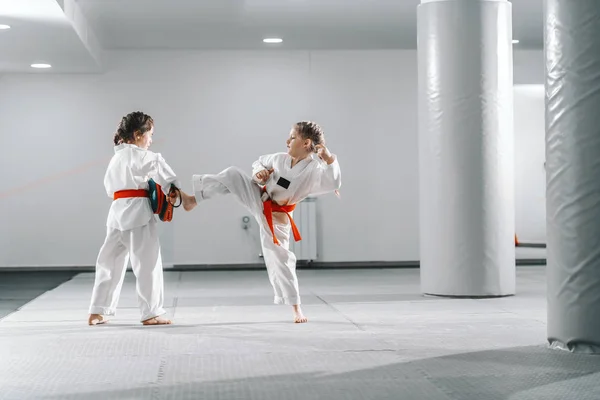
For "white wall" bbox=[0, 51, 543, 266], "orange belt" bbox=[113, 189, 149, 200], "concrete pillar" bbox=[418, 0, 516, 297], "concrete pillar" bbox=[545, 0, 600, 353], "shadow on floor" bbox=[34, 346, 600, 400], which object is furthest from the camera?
"white wall" bbox=[0, 51, 543, 266]

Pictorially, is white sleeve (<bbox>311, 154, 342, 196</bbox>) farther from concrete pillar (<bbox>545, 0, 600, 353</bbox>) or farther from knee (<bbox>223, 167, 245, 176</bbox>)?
concrete pillar (<bbox>545, 0, 600, 353</bbox>)

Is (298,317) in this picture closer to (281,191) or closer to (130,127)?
(281,191)

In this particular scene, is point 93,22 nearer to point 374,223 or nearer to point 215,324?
point 374,223

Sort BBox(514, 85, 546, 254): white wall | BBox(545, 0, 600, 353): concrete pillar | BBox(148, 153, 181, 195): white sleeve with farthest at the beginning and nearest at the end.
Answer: BBox(514, 85, 546, 254): white wall < BBox(148, 153, 181, 195): white sleeve < BBox(545, 0, 600, 353): concrete pillar

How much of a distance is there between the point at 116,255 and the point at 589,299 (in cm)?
310

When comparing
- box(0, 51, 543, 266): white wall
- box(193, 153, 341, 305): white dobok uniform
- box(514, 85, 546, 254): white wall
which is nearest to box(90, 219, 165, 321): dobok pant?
box(193, 153, 341, 305): white dobok uniform

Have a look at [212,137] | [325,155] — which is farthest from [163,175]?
[212,137]

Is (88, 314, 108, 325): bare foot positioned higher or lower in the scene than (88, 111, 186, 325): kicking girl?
lower

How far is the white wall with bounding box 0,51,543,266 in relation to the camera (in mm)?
12422

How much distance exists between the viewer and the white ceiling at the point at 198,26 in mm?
9578

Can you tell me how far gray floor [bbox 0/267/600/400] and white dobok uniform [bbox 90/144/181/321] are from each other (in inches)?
8.2

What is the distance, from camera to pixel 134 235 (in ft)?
19.4

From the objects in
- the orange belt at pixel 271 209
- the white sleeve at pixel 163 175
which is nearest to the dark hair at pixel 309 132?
the orange belt at pixel 271 209

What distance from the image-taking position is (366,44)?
12.5 meters
